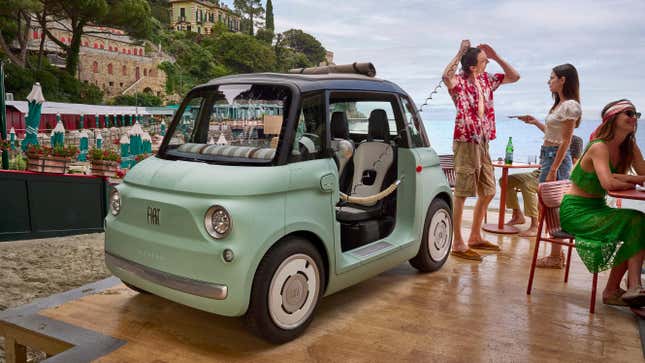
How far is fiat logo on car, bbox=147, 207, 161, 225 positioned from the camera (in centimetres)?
279

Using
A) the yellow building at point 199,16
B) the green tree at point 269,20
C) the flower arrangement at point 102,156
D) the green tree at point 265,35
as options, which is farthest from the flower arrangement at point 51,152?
the yellow building at point 199,16

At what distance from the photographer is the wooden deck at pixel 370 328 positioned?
107 inches

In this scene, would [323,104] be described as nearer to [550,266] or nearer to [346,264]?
[346,264]

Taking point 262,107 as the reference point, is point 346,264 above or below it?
below

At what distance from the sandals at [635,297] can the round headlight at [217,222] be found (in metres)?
2.56

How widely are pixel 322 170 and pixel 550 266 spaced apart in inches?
101

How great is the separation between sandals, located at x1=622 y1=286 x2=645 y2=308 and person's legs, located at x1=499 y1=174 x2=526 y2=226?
2840 millimetres

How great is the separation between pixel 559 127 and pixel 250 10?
75207mm

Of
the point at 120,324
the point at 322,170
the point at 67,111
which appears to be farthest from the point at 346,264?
the point at 67,111

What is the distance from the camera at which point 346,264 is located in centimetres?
322

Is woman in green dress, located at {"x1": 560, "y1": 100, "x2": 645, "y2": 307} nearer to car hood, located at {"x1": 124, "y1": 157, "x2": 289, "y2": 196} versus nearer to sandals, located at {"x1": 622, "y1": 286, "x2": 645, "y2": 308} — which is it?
sandals, located at {"x1": 622, "y1": 286, "x2": 645, "y2": 308}

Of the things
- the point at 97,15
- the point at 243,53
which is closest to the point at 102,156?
the point at 97,15

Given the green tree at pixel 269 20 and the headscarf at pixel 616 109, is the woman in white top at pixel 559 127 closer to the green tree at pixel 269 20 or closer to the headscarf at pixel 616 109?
the headscarf at pixel 616 109

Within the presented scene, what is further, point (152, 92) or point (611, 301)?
point (152, 92)
